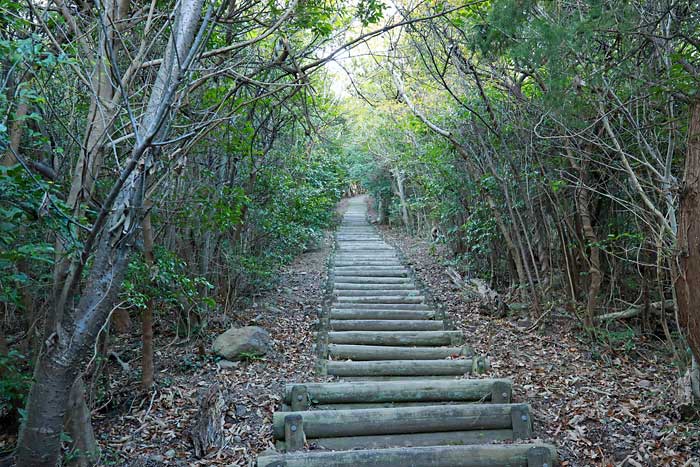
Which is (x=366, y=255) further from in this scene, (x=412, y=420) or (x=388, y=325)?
(x=412, y=420)

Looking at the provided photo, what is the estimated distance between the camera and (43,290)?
11.7ft

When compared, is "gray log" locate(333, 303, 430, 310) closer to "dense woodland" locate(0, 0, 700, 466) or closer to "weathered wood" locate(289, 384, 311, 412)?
"dense woodland" locate(0, 0, 700, 466)

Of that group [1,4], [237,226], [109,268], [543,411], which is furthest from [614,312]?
[1,4]

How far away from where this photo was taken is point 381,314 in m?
6.80

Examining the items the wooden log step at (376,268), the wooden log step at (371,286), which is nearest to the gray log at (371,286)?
the wooden log step at (371,286)

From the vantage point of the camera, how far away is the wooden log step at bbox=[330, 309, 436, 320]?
22.1ft

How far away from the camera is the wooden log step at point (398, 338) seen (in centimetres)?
581

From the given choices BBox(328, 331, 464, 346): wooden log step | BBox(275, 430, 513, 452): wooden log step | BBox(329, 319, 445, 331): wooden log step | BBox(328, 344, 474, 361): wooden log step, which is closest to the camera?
BBox(275, 430, 513, 452): wooden log step

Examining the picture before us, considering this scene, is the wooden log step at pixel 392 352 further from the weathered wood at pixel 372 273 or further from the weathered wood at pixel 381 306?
the weathered wood at pixel 372 273

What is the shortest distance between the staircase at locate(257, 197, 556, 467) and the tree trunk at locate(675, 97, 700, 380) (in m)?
1.32

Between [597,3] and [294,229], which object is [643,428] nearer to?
Result: [597,3]

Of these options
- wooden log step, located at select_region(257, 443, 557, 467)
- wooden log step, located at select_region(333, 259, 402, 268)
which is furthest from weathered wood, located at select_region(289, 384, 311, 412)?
wooden log step, located at select_region(333, 259, 402, 268)

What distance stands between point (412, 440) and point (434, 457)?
48 cm

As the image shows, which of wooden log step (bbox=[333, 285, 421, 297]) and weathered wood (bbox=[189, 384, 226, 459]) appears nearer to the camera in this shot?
weathered wood (bbox=[189, 384, 226, 459])
